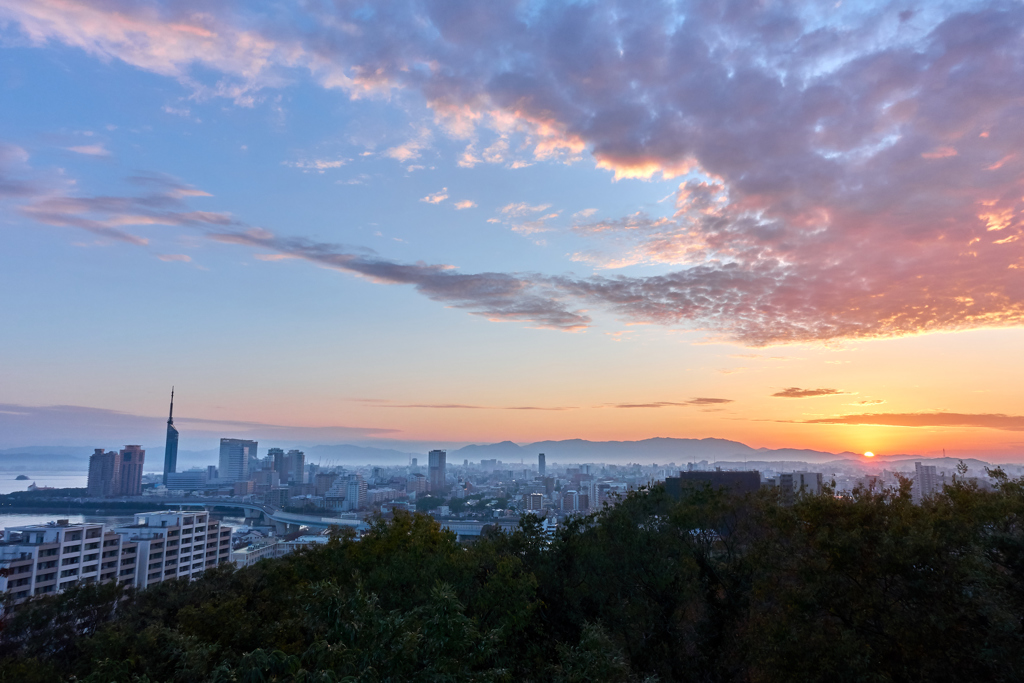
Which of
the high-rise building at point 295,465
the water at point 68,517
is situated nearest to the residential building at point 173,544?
the water at point 68,517

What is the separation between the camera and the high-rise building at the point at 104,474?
108000 millimetres

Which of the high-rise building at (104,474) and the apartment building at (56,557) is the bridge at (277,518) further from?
the apartment building at (56,557)

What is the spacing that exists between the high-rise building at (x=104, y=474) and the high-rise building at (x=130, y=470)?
0.64 meters

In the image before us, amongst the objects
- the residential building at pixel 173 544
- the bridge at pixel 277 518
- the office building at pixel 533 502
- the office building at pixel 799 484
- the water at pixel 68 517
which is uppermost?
the office building at pixel 799 484

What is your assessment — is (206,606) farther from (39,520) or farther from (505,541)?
(39,520)

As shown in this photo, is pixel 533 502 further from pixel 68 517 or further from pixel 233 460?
pixel 233 460

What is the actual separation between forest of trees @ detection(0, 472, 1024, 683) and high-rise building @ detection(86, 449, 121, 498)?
381 feet

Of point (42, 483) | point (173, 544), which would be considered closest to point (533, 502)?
point (173, 544)

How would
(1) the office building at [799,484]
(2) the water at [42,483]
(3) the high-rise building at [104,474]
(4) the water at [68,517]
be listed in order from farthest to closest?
1. (2) the water at [42,483]
2. (3) the high-rise building at [104,474]
3. (4) the water at [68,517]
4. (1) the office building at [799,484]

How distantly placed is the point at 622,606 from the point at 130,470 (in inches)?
5068

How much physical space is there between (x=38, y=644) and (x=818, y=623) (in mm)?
16070

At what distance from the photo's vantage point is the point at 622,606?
11.8m

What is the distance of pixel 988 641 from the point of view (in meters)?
7.14

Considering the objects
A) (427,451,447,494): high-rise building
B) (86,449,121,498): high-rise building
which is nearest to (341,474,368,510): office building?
(427,451,447,494): high-rise building
